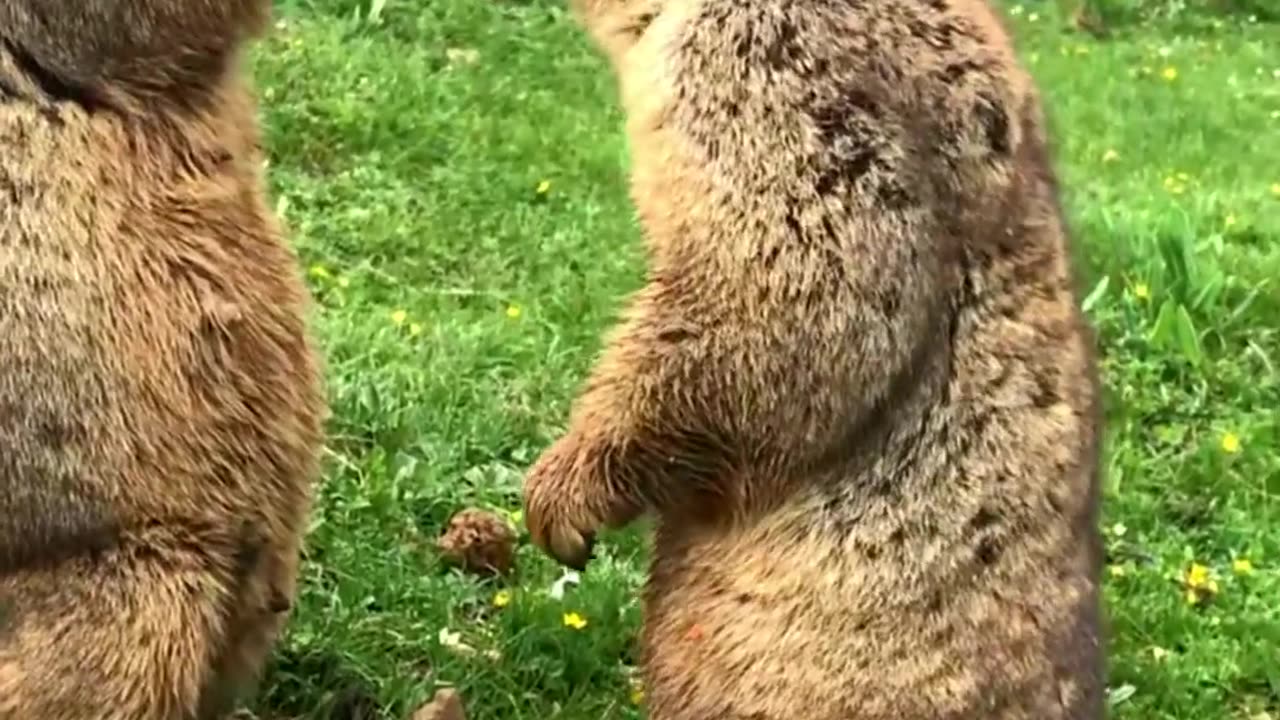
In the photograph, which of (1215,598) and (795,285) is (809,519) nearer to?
(795,285)

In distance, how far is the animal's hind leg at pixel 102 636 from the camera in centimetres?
331

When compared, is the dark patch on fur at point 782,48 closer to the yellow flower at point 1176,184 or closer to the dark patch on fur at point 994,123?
the dark patch on fur at point 994,123

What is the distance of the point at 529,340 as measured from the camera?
22.4 feet

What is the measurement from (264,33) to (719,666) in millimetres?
1390

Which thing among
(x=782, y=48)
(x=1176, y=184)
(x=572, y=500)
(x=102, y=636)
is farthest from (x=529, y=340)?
(x=1176, y=184)

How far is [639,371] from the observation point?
349 cm

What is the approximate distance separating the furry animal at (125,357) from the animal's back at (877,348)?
754mm

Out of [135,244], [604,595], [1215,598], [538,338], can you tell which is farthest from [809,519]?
[538,338]

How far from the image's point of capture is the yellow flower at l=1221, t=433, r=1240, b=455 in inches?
250

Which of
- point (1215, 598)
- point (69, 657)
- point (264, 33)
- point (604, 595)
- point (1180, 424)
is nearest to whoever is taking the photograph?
point (69, 657)

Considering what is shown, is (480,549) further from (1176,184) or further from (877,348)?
(1176,184)

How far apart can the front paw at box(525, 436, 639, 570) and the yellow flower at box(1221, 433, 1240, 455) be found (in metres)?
3.29

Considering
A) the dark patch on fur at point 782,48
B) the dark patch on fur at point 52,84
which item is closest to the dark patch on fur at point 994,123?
the dark patch on fur at point 782,48

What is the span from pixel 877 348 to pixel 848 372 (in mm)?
63
